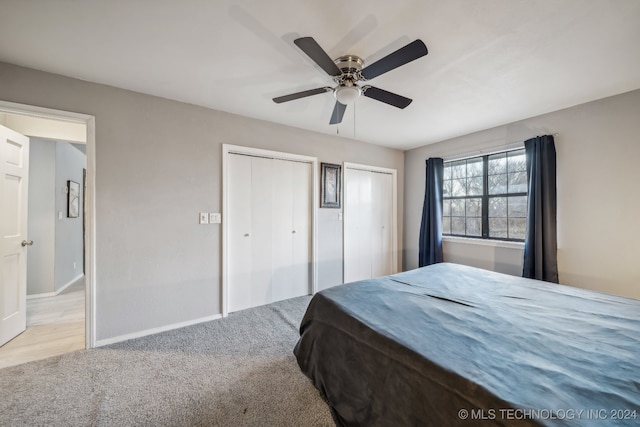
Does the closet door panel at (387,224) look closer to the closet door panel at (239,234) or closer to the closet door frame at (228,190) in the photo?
the closet door frame at (228,190)

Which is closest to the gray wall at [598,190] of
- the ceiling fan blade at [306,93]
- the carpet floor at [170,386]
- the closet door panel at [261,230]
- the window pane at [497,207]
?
the window pane at [497,207]

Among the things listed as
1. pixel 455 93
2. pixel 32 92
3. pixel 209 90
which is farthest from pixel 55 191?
pixel 455 93

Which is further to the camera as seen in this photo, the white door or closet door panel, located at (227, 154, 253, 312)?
closet door panel, located at (227, 154, 253, 312)

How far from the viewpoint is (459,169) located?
3820 mm

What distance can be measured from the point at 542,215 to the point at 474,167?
115 cm

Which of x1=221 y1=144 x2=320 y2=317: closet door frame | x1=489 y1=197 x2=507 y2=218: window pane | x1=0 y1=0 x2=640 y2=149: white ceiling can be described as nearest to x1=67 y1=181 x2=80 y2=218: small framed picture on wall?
x1=0 y1=0 x2=640 y2=149: white ceiling

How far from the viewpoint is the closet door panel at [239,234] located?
290 centimetres

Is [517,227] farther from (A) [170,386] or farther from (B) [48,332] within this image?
(B) [48,332]

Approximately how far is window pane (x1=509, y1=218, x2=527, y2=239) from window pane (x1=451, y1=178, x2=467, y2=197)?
2.47 feet

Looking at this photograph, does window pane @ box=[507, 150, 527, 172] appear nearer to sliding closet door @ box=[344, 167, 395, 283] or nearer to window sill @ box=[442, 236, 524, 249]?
window sill @ box=[442, 236, 524, 249]

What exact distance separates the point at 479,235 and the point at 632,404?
308 cm

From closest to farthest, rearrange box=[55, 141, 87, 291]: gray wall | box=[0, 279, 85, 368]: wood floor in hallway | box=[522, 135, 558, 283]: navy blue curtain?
1. box=[0, 279, 85, 368]: wood floor in hallway
2. box=[522, 135, 558, 283]: navy blue curtain
3. box=[55, 141, 87, 291]: gray wall

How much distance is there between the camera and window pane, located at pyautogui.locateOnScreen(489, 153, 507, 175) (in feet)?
10.8

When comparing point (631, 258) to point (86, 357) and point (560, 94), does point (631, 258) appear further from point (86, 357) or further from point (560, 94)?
point (86, 357)
